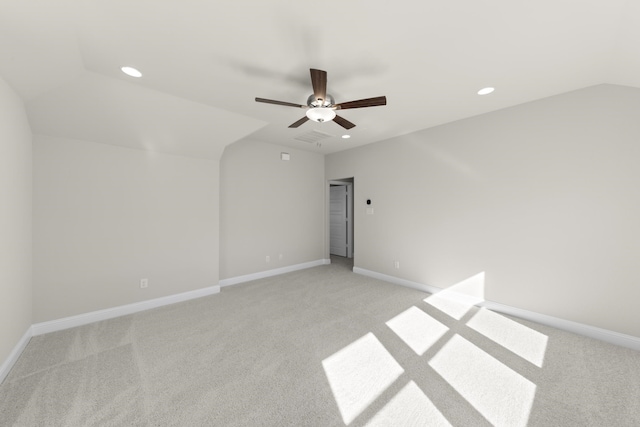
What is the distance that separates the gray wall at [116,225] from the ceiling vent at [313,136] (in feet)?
5.26

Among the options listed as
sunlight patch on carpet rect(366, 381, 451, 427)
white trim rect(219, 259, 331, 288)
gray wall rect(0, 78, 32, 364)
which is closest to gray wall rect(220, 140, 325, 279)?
white trim rect(219, 259, 331, 288)

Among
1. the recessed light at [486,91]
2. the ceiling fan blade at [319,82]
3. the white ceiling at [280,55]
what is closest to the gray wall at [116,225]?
the white ceiling at [280,55]

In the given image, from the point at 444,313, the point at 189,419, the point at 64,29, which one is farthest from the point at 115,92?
the point at 444,313

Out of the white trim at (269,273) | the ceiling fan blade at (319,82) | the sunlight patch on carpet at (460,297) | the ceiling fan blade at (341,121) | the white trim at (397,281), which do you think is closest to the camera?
the ceiling fan blade at (319,82)

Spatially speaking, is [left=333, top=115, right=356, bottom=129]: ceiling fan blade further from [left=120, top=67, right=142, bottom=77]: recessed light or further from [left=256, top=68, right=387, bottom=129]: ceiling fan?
[left=120, top=67, right=142, bottom=77]: recessed light

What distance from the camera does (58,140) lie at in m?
2.64

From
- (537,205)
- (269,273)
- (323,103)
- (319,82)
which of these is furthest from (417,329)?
(269,273)

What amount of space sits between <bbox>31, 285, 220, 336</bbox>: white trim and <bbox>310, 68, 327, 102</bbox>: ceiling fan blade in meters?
3.31

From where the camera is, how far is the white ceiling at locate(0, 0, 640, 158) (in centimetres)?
151

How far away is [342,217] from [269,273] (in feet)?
8.93

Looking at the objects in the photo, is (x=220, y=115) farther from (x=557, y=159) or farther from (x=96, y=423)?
(x=557, y=159)

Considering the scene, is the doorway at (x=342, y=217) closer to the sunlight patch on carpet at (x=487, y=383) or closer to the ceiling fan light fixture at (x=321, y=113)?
the ceiling fan light fixture at (x=321, y=113)

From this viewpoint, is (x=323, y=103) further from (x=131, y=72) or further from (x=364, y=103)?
(x=131, y=72)

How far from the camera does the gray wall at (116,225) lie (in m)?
2.61
